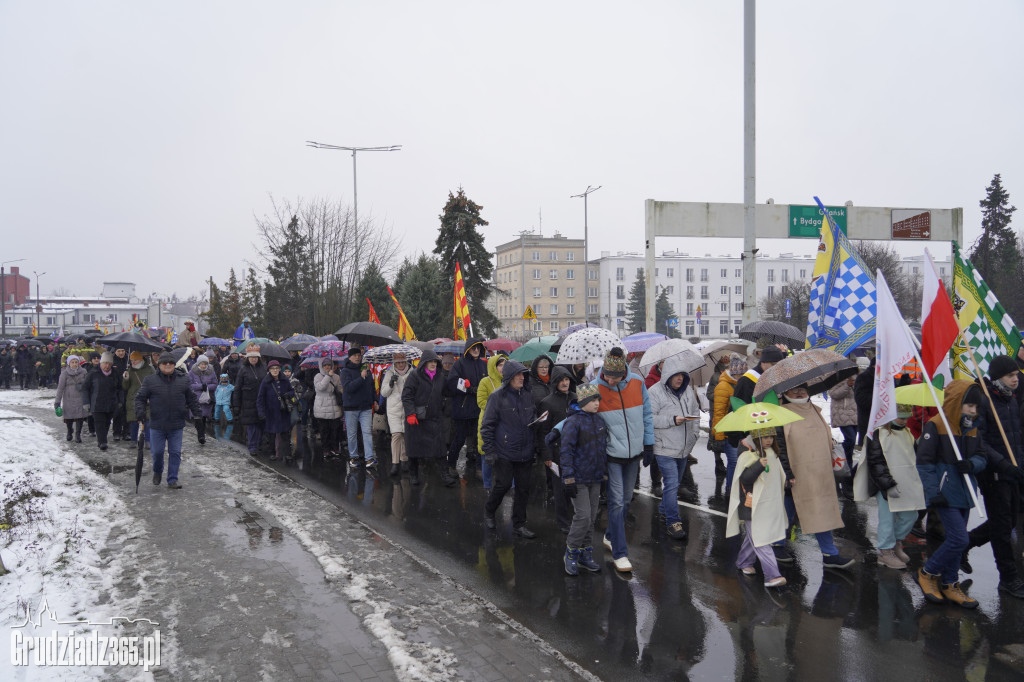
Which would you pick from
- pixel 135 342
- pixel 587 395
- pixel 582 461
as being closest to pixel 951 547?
pixel 582 461

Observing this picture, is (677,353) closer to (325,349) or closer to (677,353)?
(677,353)

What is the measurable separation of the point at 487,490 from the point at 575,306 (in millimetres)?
103079

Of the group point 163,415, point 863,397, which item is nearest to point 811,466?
point 863,397

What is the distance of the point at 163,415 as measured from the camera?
10.3 m

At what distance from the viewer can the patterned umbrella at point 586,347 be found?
311 inches

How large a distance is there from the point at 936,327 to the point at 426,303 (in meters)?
28.9

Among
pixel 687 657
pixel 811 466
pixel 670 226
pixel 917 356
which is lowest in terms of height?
pixel 687 657

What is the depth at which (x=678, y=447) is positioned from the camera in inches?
304

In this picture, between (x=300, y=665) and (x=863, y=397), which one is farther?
(x=863, y=397)

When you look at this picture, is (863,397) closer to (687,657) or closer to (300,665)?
(687,657)

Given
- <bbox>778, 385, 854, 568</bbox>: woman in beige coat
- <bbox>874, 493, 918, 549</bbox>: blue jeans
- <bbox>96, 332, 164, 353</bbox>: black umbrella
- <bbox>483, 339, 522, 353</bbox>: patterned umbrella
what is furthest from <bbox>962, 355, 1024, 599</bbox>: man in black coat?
<bbox>96, 332, 164, 353</bbox>: black umbrella

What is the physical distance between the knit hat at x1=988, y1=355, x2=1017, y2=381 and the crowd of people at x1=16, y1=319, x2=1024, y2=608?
13 millimetres

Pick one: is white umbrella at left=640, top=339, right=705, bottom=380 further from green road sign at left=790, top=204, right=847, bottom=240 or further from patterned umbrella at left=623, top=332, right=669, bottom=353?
green road sign at left=790, top=204, right=847, bottom=240

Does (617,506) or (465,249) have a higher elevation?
(465,249)
